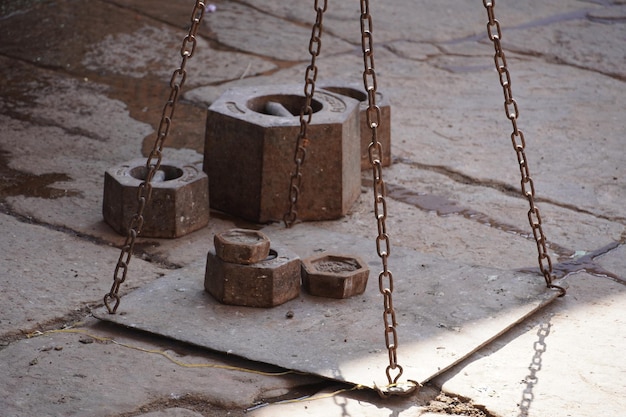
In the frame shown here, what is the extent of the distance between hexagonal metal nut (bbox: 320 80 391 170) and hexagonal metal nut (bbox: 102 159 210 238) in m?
0.87

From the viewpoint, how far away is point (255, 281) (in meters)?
3.03

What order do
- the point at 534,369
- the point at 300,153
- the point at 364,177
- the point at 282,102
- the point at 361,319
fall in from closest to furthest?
A: the point at 534,369 → the point at 361,319 → the point at 300,153 → the point at 282,102 → the point at 364,177

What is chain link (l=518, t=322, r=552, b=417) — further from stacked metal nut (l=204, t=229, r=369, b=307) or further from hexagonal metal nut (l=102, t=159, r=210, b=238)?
hexagonal metal nut (l=102, t=159, r=210, b=238)

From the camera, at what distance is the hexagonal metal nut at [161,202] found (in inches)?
139

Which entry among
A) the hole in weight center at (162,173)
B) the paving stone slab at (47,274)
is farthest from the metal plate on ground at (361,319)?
the hole in weight center at (162,173)

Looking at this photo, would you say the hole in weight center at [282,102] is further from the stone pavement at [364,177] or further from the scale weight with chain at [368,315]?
the scale weight with chain at [368,315]

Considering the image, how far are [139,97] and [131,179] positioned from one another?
1.74m

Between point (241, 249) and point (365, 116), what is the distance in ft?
4.94

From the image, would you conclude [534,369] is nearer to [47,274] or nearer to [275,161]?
[275,161]

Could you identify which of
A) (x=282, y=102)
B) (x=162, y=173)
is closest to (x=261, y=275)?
(x=162, y=173)

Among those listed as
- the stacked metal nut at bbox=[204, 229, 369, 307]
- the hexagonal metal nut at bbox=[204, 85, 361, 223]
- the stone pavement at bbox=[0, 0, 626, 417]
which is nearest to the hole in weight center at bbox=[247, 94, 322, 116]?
the hexagonal metal nut at bbox=[204, 85, 361, 223]

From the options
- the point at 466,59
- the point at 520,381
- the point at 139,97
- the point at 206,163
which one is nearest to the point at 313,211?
the point at 206,163

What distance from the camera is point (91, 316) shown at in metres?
3.00

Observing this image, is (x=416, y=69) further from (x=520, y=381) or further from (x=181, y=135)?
(x=520, y=381)
